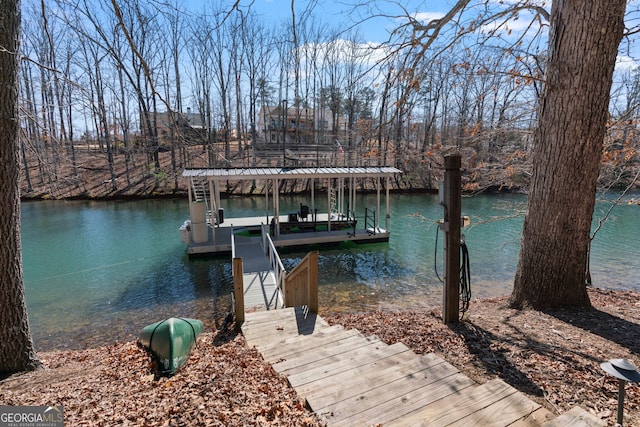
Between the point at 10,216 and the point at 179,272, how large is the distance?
6295mm

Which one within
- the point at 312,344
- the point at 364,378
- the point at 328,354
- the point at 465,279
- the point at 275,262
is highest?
the point at 465,279

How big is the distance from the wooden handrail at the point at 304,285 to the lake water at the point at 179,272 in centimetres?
168

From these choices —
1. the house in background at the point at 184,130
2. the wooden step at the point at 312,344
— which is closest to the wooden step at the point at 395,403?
the wooden step at the point at 312,344

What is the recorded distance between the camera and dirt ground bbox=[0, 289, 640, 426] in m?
2.07

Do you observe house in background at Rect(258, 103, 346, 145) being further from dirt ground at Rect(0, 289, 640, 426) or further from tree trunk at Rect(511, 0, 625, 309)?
dirt ground at Rect(0, 289, 640, 426)

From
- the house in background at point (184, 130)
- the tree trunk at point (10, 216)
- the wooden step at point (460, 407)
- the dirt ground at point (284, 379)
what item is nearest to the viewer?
the wooden step at point (460, 407)

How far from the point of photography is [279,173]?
37.8ft

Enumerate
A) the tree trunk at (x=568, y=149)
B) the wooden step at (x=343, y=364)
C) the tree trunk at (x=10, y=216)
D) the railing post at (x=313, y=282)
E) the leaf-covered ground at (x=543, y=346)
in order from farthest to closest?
1. the railing post at (x=313, y=282)
2. the tree trunk at (x=568, y=149)
3. the tree trunk at (x=10, y=216)
4. the wooden step at (x=343, y=364)
5. the leaf-covered ground at (x=543, y=346)

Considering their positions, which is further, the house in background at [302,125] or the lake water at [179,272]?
the house in background at [302,125]

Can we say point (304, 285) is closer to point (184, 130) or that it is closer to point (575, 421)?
point (575, 421)

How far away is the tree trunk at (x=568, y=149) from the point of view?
3609 millimetres

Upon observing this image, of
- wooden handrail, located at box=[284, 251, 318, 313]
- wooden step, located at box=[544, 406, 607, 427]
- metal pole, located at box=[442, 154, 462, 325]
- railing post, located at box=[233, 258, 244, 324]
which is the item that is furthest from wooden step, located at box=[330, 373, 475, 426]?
railing post, located at box=[233, 258, 244, 324]

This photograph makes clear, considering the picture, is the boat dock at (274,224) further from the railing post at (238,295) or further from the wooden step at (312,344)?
the wooden step at (312,344)

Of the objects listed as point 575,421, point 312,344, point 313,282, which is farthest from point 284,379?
point 313,282
